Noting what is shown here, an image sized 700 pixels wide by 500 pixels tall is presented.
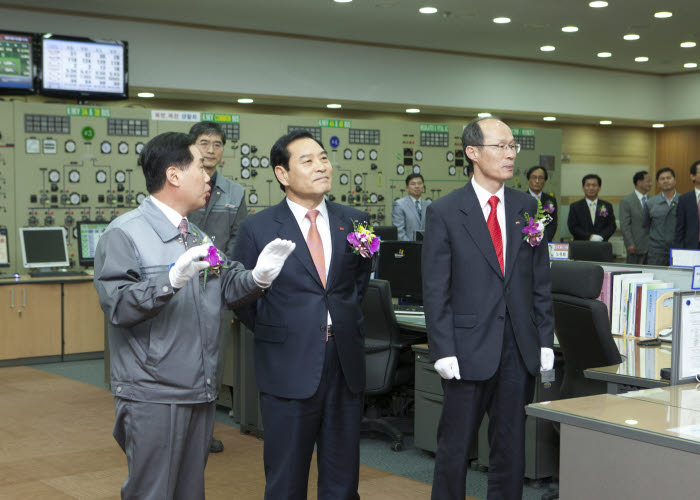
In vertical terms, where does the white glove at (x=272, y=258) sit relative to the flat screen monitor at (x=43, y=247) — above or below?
above

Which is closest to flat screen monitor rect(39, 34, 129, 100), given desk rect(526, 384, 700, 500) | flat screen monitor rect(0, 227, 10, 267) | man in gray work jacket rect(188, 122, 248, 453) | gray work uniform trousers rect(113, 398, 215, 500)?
flat screen monitor rect(0, 227, 10, 267)

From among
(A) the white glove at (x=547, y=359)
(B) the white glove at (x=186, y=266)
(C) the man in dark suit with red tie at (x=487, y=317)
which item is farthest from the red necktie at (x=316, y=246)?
(A) the white glove at (x=547, y=359)

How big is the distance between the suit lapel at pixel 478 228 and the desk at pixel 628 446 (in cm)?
68

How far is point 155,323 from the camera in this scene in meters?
2.41

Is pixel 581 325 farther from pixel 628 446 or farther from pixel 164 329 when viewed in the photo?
pixel 164 329

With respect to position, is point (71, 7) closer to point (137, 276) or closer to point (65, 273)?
point (65, 273)

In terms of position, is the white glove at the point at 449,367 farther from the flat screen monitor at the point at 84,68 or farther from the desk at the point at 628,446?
the flat screen monitor at the point at 84,68

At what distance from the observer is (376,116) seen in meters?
11.5

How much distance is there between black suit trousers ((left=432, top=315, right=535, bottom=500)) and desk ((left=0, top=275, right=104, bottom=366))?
5.33 metres

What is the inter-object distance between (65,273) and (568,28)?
6.07 m

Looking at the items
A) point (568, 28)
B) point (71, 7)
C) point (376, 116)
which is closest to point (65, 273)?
point (71, 7)

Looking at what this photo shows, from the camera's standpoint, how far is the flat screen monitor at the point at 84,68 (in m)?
8.06

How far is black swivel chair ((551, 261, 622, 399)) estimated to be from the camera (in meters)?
3.54

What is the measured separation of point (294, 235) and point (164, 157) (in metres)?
0.63
